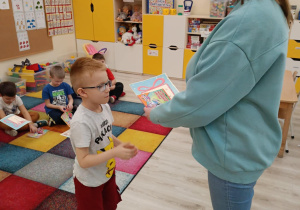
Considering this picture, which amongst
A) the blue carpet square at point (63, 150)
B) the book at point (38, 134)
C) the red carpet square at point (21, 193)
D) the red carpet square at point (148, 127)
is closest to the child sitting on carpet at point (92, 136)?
the red carpet square at point (21, 193)

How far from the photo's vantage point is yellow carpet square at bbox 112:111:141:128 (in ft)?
10.3

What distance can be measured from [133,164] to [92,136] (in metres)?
→ 1.22

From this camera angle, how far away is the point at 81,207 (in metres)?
1.36

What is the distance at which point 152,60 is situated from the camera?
4988 millimetres

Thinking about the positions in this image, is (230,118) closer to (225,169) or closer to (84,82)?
(225,169)

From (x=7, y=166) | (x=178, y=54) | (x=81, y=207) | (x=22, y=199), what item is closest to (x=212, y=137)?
(x=81, y=207)

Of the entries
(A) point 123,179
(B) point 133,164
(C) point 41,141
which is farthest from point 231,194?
(C) point 41,141

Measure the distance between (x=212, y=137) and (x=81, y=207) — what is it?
2.75 feet

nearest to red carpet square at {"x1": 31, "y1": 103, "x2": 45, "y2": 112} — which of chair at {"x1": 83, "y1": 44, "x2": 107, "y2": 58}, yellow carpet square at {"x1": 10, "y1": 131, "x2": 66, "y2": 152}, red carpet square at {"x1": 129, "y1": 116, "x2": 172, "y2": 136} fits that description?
yellow carpet square at {"x1": 10, "y1": 131, "x2": 66, "y2": 152}

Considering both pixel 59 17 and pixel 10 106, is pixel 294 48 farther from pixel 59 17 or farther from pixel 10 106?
pixel 59 17

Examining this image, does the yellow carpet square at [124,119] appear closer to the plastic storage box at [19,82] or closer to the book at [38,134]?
the book at [38,134]

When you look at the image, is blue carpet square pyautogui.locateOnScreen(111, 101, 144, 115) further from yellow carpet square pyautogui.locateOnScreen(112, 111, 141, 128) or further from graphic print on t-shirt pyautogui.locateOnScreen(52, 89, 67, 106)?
graphic print on t-shirt pyautogui.locateOnScreen(52, 89, 67, 106)

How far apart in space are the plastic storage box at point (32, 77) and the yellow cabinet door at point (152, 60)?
181cm

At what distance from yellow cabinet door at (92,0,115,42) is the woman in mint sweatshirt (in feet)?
14.7
